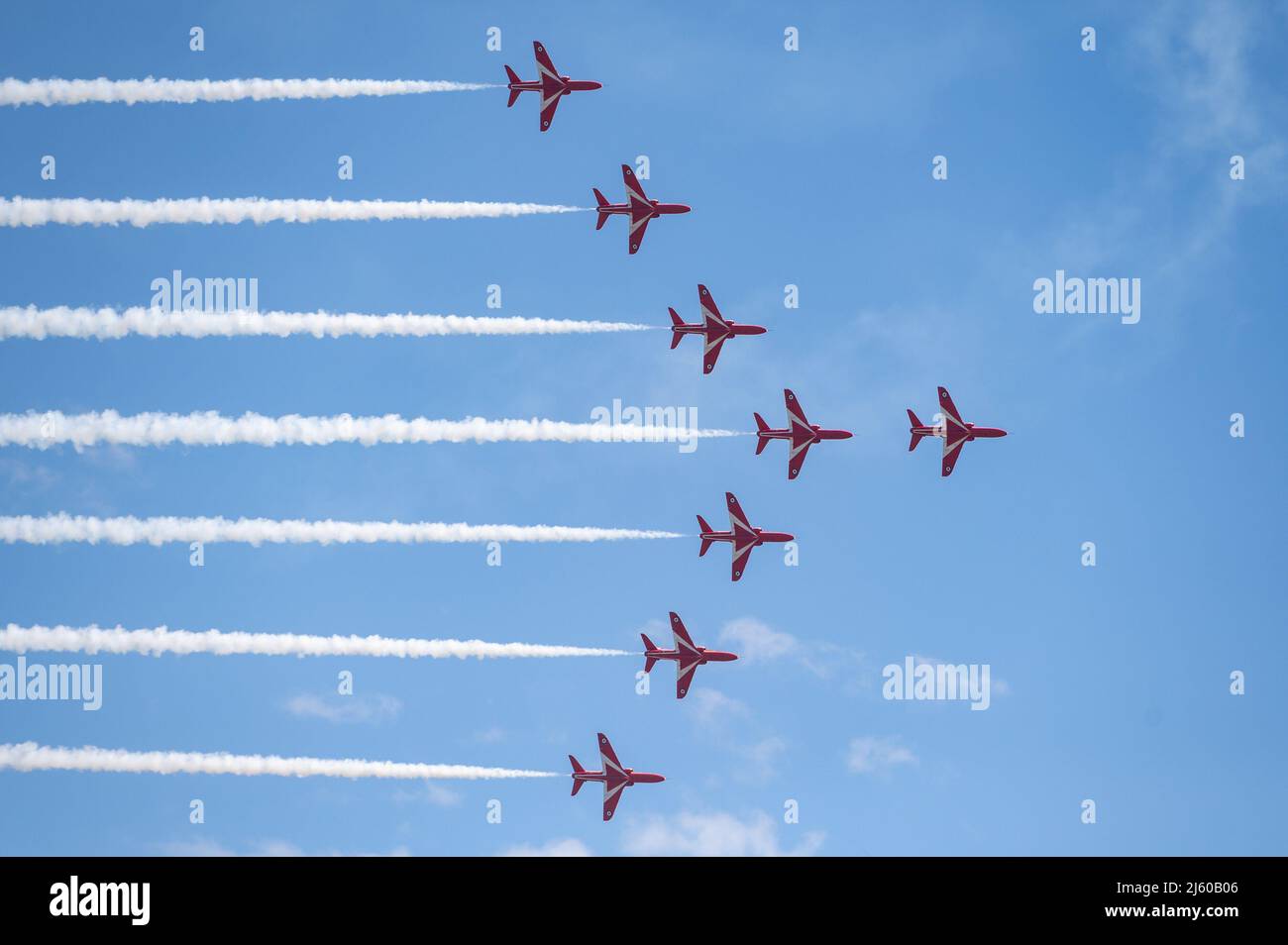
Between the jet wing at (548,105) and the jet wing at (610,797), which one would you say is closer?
the jet wing at (548,105)

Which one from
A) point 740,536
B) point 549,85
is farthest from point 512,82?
point 740,536

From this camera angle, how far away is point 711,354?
109250 millimetres

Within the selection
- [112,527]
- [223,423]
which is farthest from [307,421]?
[112,527]

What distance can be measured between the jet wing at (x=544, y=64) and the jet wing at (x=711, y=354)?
1727cm

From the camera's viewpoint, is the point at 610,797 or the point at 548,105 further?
the point at 610,797

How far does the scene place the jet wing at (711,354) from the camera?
4294 inches

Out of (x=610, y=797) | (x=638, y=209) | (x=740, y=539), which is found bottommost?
(x=610, y=797)

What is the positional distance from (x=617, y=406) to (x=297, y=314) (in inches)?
716

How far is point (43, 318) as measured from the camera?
90.1 meters

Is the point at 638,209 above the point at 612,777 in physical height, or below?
above

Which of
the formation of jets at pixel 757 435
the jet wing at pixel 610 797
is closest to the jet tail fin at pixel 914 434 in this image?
the formation of jets at pixel 757 435

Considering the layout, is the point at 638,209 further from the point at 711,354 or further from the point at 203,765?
the point at 203,765

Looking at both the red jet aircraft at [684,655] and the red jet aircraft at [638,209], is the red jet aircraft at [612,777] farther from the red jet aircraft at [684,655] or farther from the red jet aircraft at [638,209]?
the red jet aircraft at [638,209]

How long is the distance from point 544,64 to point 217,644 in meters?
37.8
